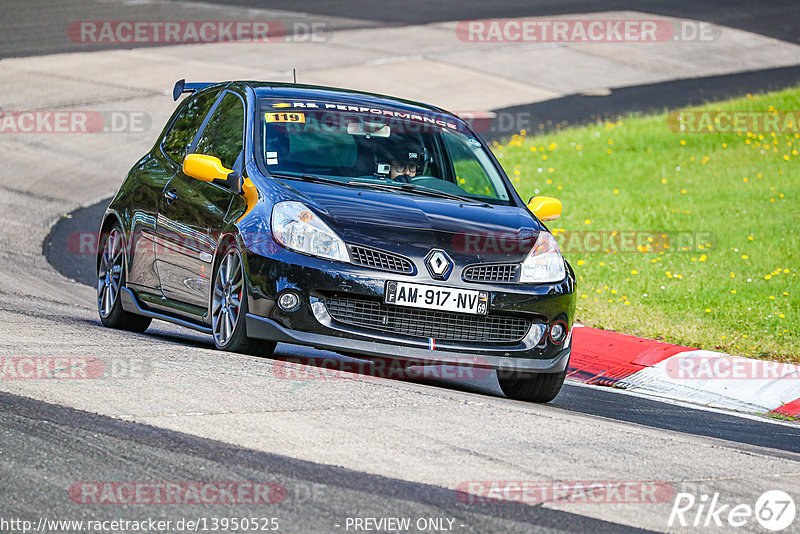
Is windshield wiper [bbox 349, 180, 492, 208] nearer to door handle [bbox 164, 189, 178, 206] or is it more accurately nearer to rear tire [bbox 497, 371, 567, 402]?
rear tire [bbox 497, 371, 567, 402]

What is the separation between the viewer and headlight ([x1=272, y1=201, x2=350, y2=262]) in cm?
720

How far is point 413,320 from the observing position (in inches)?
286

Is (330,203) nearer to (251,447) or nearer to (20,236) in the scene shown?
(251,447)

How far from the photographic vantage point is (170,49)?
27.2 meters

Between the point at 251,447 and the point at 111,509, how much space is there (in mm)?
882

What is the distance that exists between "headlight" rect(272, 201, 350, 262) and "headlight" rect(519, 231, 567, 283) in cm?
114

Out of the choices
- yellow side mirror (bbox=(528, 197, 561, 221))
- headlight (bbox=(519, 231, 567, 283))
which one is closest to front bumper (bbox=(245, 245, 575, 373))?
headlight (bbox=(519, 231, 567, 283))

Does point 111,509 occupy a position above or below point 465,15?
below

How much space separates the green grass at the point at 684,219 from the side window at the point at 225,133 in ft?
13.1

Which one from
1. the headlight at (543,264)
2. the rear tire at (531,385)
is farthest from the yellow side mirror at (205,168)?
the rear tire at (531,385)

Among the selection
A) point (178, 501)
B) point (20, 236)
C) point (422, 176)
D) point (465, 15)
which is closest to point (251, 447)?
point (178, 501)

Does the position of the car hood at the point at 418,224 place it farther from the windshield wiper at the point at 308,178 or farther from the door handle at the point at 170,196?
the door handle at the point at 170,196

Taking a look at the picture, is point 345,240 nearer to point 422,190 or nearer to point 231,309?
point 231,309

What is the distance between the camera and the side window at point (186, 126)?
9070mm
